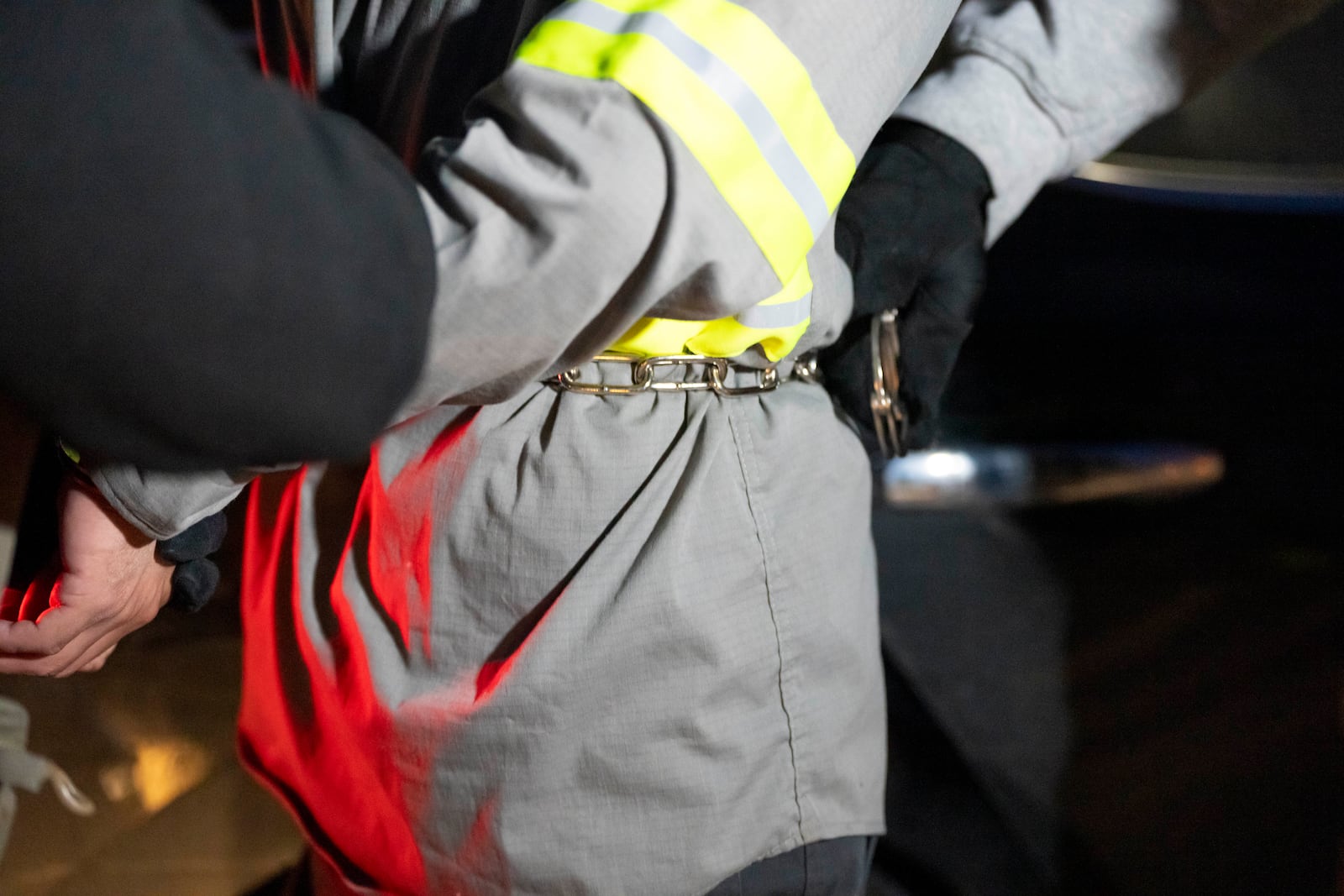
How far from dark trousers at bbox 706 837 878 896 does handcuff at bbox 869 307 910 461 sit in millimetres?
191

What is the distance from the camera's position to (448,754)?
380 millimetres

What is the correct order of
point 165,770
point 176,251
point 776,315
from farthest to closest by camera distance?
1. point 165,770
2. point 776,315
3. point 176,251

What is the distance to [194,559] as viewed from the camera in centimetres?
43

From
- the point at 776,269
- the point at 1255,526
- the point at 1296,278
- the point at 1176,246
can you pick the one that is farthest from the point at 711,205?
the point at 1255,526

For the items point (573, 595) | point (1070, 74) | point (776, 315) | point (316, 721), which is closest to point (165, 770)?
point (316, 721)

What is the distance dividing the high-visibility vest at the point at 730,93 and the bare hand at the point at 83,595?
0.83 feet

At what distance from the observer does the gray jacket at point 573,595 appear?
35cm

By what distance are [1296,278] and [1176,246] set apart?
0.16 metres

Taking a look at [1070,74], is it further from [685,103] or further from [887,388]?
[685,103]

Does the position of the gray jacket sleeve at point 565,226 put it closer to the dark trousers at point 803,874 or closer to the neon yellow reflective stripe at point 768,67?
the neon yellow reflective stripe at point 768,67

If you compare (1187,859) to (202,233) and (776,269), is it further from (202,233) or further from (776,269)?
(202,233)

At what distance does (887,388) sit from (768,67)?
23 cm

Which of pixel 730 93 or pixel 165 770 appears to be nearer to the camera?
pixel 730 93

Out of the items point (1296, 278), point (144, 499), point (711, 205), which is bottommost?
point (1296, 278)
